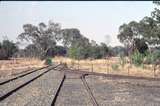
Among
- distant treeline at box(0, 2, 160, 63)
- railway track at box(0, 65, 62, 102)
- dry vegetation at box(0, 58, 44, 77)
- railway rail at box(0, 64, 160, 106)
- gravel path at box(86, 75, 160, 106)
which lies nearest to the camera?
gravel path at box(86, 75, 160, 106)

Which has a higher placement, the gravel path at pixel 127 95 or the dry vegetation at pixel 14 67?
the dry vegetation at pixel 14 67

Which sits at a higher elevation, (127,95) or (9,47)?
(9,47)

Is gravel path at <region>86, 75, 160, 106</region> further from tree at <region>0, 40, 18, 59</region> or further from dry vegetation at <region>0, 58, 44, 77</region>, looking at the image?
tree at <region>0, 40, 18, 59</region>

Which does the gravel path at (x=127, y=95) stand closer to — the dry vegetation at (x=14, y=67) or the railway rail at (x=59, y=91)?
the railway rail at (x=59, y=91)

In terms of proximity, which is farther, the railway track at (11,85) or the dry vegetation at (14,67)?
the dry vegetation at (14,67)

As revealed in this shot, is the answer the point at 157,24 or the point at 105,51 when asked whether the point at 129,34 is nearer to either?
the point at 105,51

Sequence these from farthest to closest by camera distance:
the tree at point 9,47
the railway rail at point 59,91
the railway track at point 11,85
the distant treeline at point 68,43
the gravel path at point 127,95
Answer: the tree at point 9,47, the distant treeline at point 68,43, the railway track at point 11,85, the railway rail at point 59,91, the gravel path at point 127,95

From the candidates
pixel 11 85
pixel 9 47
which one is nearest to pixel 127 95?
pixel 11 85

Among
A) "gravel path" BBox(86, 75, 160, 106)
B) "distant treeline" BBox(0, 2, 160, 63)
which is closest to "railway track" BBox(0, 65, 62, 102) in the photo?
"gravel path" BBox(86, 75, 160, 106)

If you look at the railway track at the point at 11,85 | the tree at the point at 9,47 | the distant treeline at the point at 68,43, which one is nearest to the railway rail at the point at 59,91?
the railway track at the point at 11,85

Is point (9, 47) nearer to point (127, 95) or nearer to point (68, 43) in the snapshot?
point (68, 43)

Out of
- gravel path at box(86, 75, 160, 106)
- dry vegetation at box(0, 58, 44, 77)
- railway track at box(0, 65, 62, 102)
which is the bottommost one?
gravel path at box(86, 75, 160, 106)

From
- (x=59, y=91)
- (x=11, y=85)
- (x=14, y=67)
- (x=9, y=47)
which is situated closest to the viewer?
(x=59, y=91)

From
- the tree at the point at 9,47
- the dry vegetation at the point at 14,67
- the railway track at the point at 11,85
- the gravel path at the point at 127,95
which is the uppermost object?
the tree at the point at 9,47
